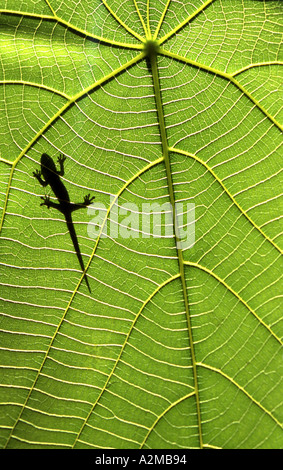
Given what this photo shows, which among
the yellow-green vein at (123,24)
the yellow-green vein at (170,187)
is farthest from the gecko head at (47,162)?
the yellow-green vein at (123,24)

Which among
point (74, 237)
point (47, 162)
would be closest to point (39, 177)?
point (47, 162)

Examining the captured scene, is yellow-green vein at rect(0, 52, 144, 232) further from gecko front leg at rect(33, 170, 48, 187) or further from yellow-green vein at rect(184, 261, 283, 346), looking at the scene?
yellow-green vein at rect(184, 261, 283, 346)

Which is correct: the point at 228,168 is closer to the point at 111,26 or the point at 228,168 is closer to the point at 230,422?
the point at 111,26

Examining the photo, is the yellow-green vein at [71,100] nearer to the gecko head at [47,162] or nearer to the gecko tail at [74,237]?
the gecko head at [47,162]

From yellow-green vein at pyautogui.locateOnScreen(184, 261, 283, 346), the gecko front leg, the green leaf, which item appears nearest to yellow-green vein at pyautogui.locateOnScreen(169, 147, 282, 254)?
the green leaf

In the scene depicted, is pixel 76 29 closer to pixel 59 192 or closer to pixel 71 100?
pixel 71 100
